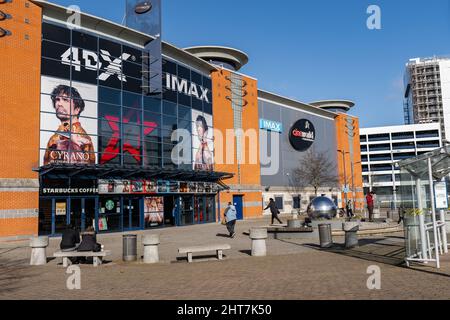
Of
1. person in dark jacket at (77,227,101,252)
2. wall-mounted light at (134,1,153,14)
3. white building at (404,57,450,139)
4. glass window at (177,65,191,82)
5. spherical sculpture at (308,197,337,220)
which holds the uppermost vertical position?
white building at (404,57,450,139)

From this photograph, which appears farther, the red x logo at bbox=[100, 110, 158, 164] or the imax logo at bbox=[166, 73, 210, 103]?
→ the imax logo at bbox=[166, 73, 210, 103]

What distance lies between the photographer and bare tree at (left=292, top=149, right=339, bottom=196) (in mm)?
56281

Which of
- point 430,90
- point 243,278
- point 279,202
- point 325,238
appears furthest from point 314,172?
point 430,90

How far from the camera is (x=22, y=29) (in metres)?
24.4

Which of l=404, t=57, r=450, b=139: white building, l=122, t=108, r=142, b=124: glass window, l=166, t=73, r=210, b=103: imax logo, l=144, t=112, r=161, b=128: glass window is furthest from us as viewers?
l=404, t=57, r=450, b=139: white building

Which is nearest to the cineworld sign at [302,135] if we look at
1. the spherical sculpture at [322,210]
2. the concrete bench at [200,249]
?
the spherical sculpture at [322,210]

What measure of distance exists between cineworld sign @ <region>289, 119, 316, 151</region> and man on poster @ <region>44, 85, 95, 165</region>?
33615mm

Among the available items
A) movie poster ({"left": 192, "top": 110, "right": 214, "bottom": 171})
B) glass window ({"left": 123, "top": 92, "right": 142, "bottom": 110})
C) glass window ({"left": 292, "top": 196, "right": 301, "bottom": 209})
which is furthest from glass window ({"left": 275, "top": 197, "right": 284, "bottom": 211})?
glass window ({"left": 123, "top": 92, "right": 142, "bottom": 110})

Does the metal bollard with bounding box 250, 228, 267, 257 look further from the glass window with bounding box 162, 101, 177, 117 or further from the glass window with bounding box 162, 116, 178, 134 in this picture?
the glass window with bounding box 162, 101, 177, 117

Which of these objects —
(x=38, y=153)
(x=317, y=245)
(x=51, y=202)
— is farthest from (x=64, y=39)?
(x=317, y=245)

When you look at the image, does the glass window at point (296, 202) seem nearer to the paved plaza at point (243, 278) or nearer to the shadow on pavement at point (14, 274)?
the paved plaza at point (243, 278)

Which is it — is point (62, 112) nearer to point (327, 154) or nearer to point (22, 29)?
point (22, 29)

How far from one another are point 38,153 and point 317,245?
53.1ft

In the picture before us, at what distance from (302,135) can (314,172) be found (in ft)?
17.3
